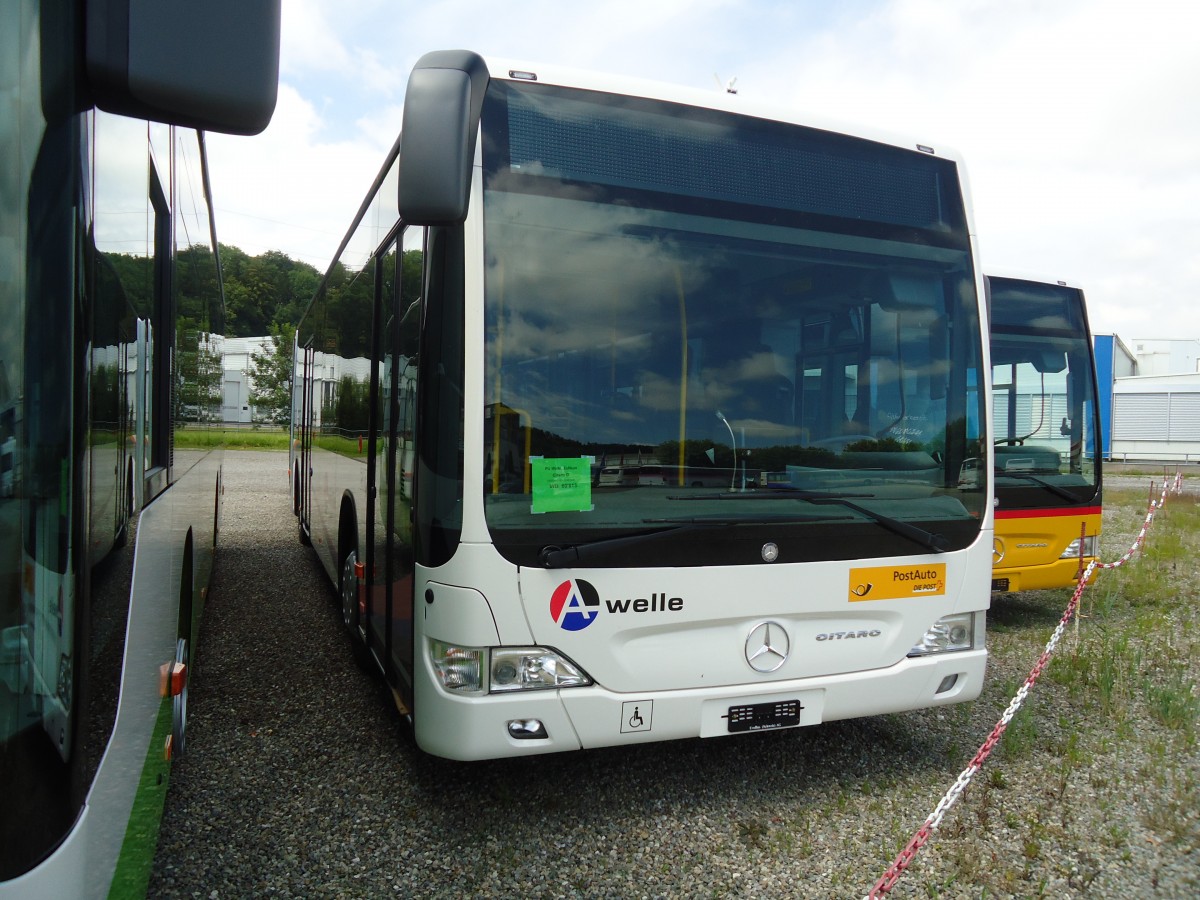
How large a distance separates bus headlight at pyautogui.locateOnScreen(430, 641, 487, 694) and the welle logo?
30cm

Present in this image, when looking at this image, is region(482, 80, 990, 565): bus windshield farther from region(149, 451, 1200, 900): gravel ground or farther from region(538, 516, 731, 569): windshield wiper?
region(149, 451, 1200, 900): gravel ground

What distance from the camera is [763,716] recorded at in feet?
11.4

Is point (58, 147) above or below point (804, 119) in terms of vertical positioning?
below

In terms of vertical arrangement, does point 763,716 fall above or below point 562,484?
below

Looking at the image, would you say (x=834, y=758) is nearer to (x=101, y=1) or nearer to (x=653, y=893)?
(x=653, y=893)

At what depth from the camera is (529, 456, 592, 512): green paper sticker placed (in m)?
3.12

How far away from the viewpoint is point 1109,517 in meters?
16.4

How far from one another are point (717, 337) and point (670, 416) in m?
0.37

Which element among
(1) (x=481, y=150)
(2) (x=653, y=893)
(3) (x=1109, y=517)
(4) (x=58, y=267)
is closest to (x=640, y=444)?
(1) (x=481, y=150)

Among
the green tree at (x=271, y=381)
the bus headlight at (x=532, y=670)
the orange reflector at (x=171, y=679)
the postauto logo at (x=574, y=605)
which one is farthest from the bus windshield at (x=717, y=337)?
the green tree at (x=271, y=381)

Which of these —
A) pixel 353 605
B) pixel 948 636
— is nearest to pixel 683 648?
pixel 948 636

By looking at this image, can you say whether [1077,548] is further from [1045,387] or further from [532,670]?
[532,670]

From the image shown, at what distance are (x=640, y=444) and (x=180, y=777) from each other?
2.63 meters

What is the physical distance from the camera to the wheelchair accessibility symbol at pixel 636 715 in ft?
10.7
